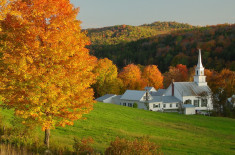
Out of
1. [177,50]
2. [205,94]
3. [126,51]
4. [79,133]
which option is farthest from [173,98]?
[126,51]

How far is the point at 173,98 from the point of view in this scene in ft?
219

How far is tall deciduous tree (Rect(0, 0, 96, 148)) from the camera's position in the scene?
1219cm

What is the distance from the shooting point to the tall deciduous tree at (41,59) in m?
12.2

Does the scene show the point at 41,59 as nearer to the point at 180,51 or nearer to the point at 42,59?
the point at 42,59

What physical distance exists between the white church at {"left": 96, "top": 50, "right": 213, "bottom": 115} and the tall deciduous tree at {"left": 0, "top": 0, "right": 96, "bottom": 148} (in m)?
45.4

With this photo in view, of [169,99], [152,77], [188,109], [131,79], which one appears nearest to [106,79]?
[131,79]

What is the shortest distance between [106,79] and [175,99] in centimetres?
1955

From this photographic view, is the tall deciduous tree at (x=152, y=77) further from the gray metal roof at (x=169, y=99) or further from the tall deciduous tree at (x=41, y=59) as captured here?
the tall deciduous tree at (x=41, y=59)

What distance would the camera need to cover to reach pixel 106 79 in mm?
75375

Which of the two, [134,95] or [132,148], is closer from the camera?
[132,148]

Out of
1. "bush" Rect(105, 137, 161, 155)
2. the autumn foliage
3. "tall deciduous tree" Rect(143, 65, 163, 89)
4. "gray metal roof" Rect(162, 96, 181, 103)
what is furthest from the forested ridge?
"bush" Rect(105, 137, 161, 155)

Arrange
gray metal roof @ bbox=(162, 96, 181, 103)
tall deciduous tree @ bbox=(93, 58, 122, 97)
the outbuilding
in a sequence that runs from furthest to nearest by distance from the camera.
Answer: tall deciduous tree @ bbox=(93, 58, 122, 97), gray metal roof @ bbox=(162, 96, 181, 103), the outbuilding

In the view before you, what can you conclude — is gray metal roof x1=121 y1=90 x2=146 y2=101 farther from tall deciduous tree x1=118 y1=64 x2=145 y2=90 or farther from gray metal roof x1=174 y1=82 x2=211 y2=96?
tall deciduous tree x1=118 y1=64 x2=145 y2=90

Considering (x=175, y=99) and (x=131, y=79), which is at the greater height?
(x=131, y=79)
